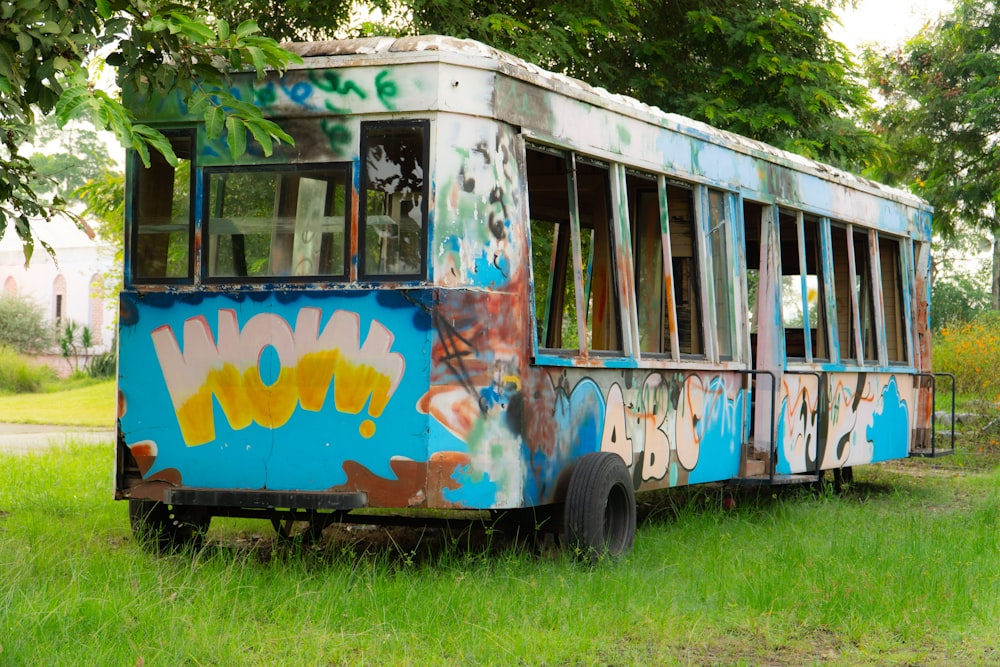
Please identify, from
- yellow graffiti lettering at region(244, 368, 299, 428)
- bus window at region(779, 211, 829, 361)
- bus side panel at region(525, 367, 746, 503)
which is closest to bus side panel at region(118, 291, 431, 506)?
yellow graffiti lettering at region(244, 368, 299, 428)

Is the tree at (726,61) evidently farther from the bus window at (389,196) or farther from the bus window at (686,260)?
the bus window at (389,196)

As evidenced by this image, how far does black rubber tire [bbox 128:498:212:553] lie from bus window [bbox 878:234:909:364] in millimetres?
7464

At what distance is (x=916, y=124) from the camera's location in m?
24.0

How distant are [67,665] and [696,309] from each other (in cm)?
553

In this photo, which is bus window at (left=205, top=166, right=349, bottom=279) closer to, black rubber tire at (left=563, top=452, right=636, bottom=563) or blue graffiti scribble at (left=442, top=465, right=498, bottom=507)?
blue graffiti scribble at (left=442, top=465, right=498, bottom=507)

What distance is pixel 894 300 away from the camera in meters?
13.0

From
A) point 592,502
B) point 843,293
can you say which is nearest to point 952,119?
point 843,293

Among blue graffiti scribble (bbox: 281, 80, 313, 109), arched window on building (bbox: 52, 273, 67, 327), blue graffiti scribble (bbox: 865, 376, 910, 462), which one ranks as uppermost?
arched window on building (bbox: 52, 273, 67, 327)

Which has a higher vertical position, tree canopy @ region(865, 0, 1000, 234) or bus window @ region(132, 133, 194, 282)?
tree canopy @ region(865, 0, 1000, 234)

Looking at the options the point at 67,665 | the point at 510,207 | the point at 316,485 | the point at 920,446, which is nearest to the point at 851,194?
the point at 920,446

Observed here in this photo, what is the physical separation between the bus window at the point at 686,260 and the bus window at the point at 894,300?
160 inches

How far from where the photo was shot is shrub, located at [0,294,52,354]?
4362cm

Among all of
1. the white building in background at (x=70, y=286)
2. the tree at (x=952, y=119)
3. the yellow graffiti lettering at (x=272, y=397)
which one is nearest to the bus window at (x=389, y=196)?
the yellow graffiti lettering at (x=272, y=397)

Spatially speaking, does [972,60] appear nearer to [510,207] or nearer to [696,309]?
[696,309]
